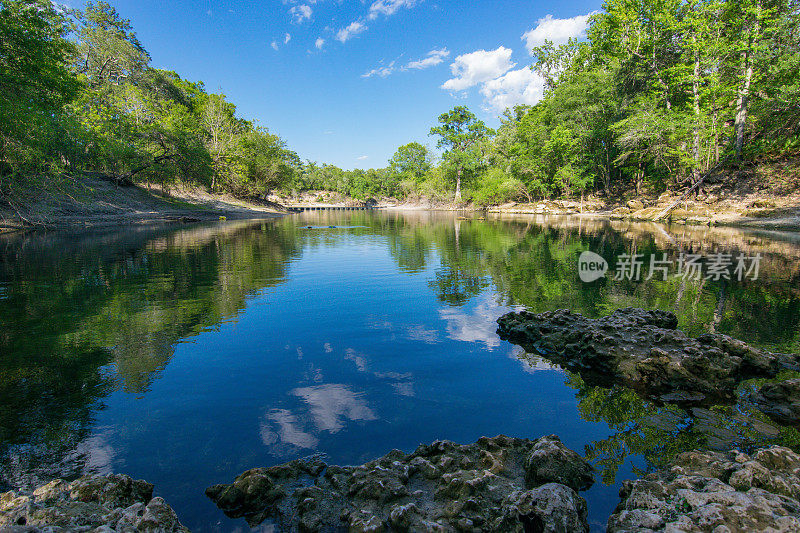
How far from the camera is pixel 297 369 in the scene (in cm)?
707

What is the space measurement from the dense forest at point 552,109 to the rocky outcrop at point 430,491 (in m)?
29.6

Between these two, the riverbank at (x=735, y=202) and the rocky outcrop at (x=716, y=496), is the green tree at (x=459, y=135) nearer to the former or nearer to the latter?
the riverbank at (x=735, y=202)

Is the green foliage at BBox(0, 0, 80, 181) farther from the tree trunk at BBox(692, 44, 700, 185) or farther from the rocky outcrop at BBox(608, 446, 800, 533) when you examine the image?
the tree trunk at BBox(692, 44, 700, 185)

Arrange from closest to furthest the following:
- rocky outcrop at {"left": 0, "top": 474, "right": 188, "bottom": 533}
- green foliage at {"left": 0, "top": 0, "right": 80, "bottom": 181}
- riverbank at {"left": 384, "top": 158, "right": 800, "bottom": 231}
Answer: rocky outcrop at {"left": 0, "top": 474, "right": 188, "bottom": 533}, green foliage at {"left": 0, "top": 0, "right": 80, "bottom": 181}, riverbank at {"left": 384, "top": 158, "right": 800, "bottom": 231}

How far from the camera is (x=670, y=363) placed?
6.54 m

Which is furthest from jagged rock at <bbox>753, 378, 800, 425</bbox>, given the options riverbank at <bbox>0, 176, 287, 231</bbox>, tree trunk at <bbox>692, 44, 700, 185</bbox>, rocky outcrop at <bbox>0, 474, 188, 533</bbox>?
tree trunk at <bbox>692, 44, 700, 185</bbox>

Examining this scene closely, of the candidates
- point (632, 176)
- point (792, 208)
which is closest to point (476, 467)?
point (792, 208)

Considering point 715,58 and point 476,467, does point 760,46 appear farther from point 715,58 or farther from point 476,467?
point 476,467

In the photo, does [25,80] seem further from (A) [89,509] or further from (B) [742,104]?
(B) [742,104]

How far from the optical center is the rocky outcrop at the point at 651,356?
636 centimetres

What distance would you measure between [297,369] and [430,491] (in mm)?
3951

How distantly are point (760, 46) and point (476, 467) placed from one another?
44.9 meters

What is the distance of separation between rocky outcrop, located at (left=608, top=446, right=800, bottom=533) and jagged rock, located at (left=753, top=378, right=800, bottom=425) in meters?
2.18

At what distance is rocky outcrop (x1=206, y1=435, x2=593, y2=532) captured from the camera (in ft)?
10.9
